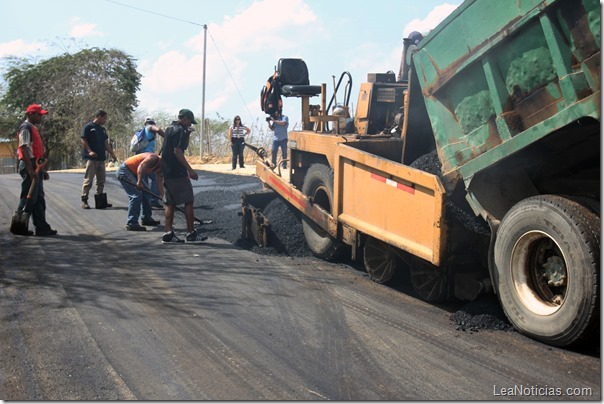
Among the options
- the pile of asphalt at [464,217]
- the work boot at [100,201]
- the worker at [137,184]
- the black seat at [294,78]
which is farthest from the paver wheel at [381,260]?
the work boot at [100,201]

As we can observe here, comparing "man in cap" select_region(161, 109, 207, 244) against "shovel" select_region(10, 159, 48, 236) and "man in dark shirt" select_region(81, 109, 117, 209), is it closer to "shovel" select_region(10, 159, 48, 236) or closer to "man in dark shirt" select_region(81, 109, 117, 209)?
"shovel" select_region(10, 159, 48, 236)

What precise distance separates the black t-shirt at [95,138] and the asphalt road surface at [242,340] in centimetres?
415

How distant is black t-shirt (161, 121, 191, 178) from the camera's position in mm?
8328

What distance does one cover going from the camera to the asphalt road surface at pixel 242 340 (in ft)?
12.5

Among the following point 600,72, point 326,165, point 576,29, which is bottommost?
point 326,165

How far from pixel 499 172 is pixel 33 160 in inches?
240

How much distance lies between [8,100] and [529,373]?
35160mm

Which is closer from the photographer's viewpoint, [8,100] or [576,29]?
[576,29]

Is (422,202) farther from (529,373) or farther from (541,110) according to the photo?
(529,373)

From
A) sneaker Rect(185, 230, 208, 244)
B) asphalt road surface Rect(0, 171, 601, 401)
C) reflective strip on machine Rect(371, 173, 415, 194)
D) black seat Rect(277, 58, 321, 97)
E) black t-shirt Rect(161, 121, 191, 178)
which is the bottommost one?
asphalt road surface Rect(0, 171, 601, 401)

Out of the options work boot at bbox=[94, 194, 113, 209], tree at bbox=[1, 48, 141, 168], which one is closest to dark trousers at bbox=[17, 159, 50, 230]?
work boot at bbox=[94, 194, 113, 209]

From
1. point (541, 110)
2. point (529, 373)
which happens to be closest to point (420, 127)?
point (541, 110)

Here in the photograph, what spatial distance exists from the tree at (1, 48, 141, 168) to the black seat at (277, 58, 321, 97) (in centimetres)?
2497

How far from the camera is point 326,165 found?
24.1 feet
